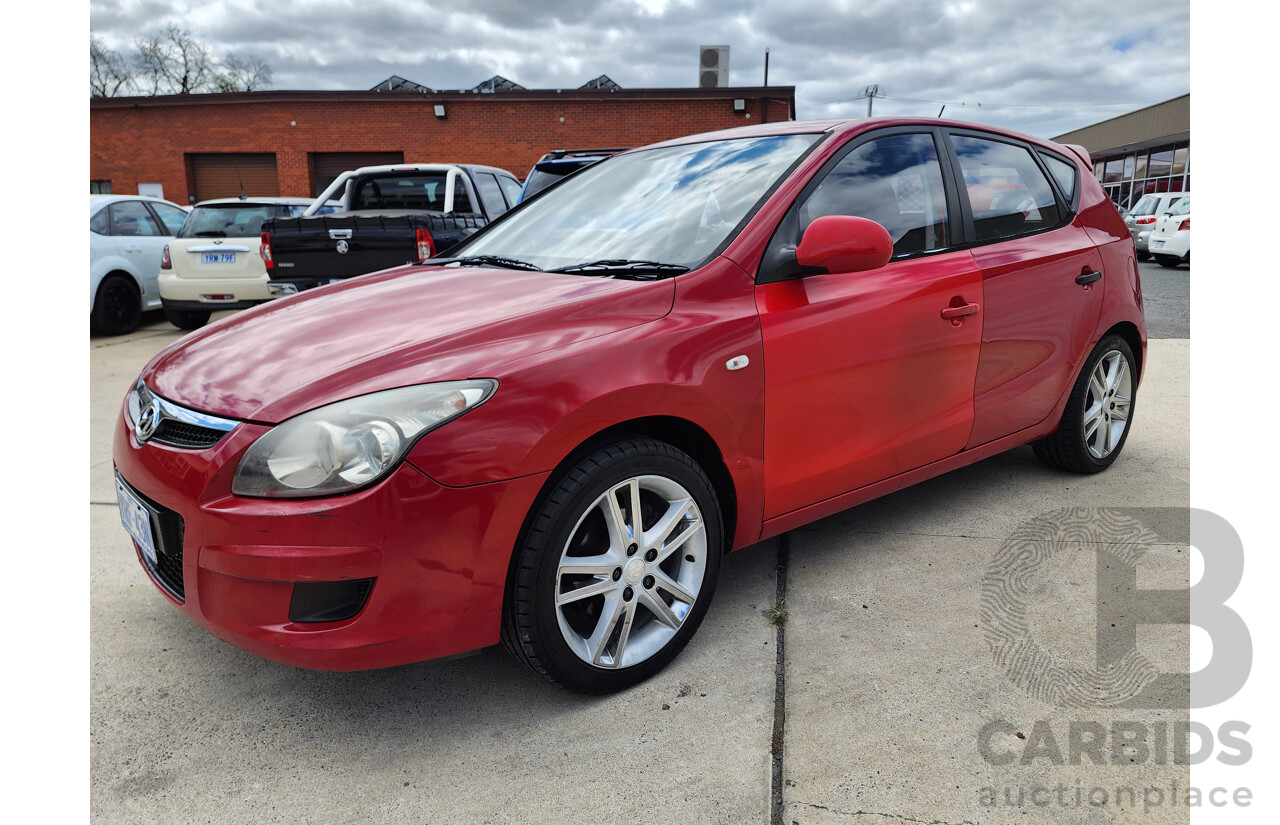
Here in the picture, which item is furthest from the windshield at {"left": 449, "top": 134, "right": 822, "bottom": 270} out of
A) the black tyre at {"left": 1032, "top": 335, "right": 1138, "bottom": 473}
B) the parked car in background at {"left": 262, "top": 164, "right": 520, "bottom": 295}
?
the parked car in background at {"left": 262, "top": 164, "right": 520, "bottom": 295}

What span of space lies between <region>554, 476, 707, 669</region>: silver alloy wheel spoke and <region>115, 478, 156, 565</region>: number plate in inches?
42.6

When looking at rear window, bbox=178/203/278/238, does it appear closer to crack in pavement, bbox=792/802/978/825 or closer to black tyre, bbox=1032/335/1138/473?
black tyre, bbox=1032/335/1138/473

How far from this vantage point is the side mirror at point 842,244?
8.21 feet

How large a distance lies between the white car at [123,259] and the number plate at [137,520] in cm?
782

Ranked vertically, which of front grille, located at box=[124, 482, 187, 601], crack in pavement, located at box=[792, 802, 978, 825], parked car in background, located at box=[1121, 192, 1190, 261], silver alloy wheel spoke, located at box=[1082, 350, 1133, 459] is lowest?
crack in pavement, located at box=[792, 802, 978, 825]

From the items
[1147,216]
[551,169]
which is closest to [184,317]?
[551,169]

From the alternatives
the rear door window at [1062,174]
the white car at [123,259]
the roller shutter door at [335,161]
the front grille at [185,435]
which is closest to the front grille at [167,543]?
the front grille at [185,435]

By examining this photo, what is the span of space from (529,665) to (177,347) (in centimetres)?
152

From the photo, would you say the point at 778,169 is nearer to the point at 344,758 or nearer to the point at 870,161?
the point at 870,161

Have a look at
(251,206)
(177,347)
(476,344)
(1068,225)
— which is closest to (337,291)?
(177,347)

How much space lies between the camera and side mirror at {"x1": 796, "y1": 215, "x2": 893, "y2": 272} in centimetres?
250

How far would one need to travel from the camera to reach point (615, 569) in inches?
89.8

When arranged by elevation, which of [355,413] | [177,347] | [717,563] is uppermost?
[177,347]

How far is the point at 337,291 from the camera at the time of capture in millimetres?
2900
